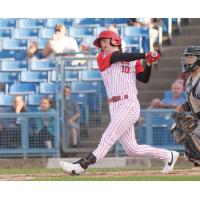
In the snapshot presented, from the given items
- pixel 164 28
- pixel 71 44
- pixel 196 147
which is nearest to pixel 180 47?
pixel 164 28

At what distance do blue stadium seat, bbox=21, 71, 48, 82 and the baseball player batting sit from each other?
7.01 meters

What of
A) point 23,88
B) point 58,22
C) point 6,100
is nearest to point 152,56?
point 6,100

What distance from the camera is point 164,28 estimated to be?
792 inches

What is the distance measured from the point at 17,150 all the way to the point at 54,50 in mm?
2787

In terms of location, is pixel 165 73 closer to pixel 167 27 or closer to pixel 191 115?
pixel 167 27

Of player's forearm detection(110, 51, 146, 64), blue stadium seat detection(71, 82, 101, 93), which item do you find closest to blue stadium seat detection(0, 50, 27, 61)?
blue stadium seat detection(71, 82, 101, 93)

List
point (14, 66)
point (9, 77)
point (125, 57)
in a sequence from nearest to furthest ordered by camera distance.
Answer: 1. point (125, 57)
2. point (9, 77)
3. point (14, 66)

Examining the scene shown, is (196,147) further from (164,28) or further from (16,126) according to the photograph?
(164,28)

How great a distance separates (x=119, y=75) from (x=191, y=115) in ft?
3.92

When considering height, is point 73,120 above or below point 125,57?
below

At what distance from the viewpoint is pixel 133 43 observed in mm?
19016

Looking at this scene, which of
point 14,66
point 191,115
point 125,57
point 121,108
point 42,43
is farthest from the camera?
point 42,43

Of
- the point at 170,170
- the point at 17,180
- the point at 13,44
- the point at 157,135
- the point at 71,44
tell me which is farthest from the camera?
the point at 13,44

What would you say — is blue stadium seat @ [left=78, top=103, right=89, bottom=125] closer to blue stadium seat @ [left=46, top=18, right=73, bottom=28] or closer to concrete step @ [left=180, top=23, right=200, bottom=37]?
blue stadium seat @ [left=46, top=18, right=73, bottom=28]
